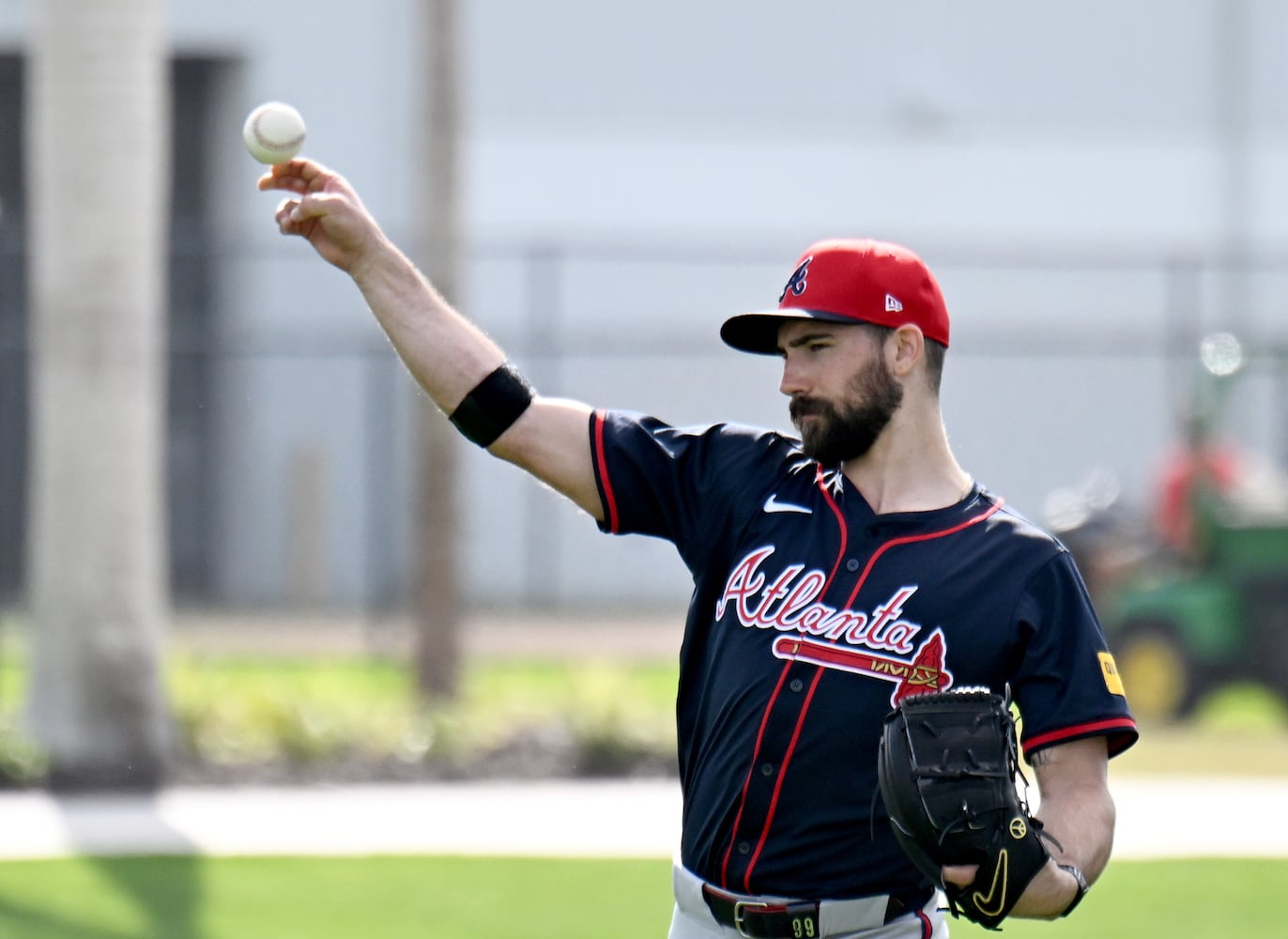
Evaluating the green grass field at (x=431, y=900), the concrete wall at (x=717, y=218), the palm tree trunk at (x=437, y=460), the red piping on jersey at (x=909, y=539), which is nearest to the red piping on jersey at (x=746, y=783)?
the red piping on jersey at (x=909, y=539)

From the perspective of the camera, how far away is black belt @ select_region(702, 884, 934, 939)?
3.42 meters

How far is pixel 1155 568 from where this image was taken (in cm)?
1285

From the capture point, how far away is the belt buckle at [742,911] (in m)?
3.44

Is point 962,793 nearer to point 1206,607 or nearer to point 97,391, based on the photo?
point 97,391

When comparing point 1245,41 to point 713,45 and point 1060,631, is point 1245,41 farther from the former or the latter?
point 1060,631

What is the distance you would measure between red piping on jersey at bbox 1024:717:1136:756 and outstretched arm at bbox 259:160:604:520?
2.98ft

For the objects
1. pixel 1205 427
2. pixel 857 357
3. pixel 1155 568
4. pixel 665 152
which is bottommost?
pixel 1155 568

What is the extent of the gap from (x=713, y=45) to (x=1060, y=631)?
17.9 m

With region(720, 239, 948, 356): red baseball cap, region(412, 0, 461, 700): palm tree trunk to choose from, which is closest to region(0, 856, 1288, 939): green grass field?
region(720, 239, 948, 356): red baseball cap

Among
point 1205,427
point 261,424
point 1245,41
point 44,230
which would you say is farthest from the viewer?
point 1245,41

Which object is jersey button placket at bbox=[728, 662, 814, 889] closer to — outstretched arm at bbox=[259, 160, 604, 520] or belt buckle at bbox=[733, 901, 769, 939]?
belt buckle at bbox=[733, 901, 769, 939]

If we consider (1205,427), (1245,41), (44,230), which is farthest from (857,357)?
(1245,41)

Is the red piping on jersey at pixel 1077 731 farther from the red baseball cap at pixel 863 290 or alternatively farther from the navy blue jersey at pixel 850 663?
the red baseball cap at pixel 863 290

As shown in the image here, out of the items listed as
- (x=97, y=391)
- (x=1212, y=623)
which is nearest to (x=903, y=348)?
(x=97, y=391)
